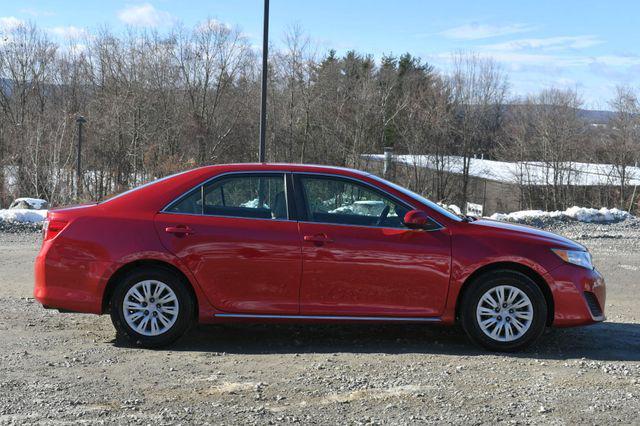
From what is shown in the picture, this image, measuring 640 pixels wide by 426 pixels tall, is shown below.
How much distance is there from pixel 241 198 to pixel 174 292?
100cm

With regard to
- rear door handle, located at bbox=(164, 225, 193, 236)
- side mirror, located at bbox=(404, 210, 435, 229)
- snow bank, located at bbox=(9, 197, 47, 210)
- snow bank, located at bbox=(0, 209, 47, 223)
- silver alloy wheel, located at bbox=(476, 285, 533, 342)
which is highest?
side mirror, located at bbox=(404, 210, 435, 229)

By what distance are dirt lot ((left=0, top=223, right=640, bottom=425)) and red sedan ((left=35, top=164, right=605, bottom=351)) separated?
324 millimetres

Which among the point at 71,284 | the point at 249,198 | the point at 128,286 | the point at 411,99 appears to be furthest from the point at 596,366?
the point at 411,99

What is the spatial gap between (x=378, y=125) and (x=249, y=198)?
115ft

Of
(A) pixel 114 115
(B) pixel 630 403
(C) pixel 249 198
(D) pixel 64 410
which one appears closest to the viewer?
(D) pixel 64 410

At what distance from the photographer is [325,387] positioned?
16.2ft

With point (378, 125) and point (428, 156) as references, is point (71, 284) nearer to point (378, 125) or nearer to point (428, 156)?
point (378, 125)

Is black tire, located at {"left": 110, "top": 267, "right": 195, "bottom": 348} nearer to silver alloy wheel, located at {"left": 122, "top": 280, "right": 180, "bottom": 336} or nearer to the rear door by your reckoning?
silver alloy wheel, located at {"left": 122, "top": 280, "right": 180, "bottom": 336}

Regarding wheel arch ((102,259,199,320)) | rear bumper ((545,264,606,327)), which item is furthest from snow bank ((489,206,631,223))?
wheel arch ((102,259,199,320))

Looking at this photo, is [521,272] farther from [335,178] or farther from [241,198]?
[241,198]

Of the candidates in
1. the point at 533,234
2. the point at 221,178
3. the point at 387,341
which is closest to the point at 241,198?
the point at 221,178

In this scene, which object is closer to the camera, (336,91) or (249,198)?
(249,198)

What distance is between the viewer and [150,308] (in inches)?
231

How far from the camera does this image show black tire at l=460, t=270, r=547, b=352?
592 cm
